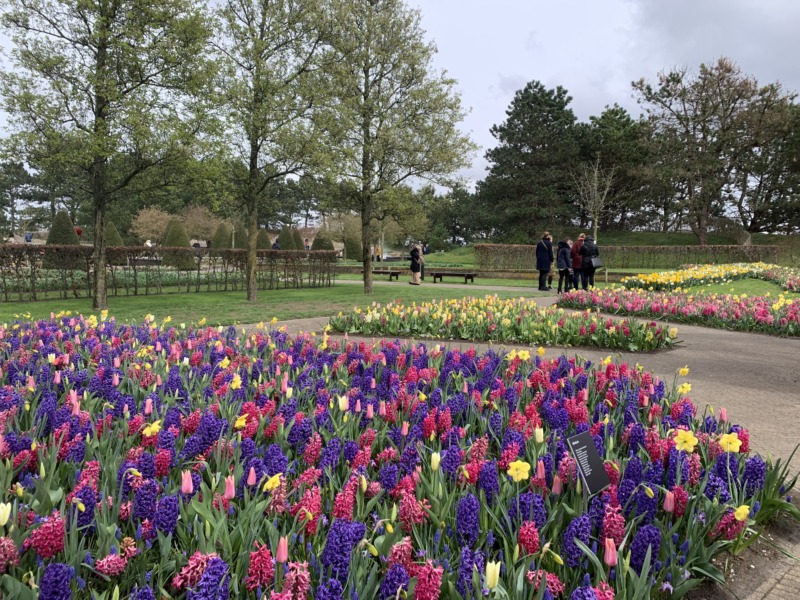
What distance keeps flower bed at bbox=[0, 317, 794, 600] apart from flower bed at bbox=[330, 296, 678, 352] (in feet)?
11.1

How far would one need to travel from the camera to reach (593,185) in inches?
1527

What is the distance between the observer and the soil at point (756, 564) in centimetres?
195

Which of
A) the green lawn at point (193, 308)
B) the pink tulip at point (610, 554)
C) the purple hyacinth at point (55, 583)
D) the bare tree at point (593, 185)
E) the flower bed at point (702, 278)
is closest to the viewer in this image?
the purple hyacinth at point (55, 583)

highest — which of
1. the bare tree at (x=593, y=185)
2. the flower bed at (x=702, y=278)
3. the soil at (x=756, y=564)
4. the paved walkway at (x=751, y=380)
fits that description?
the bare tree at (x=593, y=185)

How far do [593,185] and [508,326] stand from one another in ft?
114

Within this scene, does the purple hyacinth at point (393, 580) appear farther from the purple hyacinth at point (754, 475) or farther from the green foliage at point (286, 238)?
the green foliage at point (286, 238)

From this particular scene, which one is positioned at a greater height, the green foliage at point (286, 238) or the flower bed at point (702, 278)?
the green foliage at point (286, 238)

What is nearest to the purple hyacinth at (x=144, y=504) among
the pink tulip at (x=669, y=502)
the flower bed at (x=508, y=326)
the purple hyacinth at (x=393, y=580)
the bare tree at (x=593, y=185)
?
the purple hyacinth at (x=393, y=580)

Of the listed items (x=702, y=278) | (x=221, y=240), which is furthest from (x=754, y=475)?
(x=221, y=240)

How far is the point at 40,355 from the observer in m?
4.24

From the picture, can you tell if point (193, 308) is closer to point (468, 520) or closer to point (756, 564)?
point (468, 520)

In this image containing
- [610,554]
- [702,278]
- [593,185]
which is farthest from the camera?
[593,185]

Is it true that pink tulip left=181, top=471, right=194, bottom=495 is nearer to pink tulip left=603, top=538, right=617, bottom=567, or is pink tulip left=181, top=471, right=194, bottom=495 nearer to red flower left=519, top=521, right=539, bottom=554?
red flower left=519, top=521, right=539, bottom=554

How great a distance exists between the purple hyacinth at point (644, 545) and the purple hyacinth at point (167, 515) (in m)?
1.46
